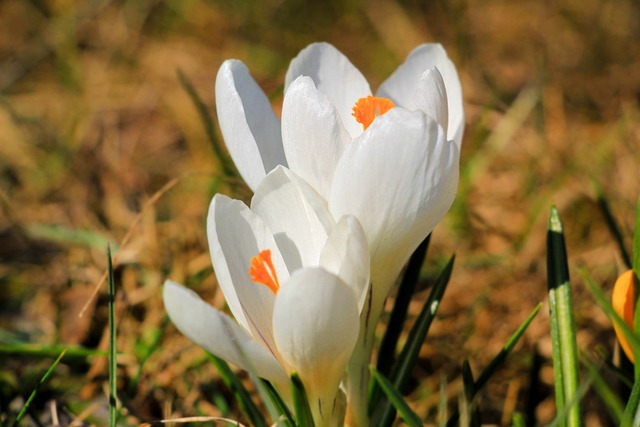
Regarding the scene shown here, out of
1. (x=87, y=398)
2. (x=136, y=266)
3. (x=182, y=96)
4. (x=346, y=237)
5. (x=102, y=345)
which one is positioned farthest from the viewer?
(x=182, y=96)

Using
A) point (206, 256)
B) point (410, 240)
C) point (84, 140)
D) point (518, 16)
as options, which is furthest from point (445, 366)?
point (518, 16)

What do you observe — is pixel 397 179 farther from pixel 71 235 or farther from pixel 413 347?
pixel 71 235

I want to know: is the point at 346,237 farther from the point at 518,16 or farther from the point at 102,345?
the point at 518,16

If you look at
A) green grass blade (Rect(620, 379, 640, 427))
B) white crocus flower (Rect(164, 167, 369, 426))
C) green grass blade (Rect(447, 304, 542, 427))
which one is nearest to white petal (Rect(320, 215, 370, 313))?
white crocus flower (Rect(164, 167, 369, 426))

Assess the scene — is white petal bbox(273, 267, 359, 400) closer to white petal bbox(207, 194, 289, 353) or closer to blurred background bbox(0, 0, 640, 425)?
white petal bbox(207, 194, 289, 353)

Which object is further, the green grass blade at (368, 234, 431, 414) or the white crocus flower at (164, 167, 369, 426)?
the green grass blade at (368, 234, 431, 414)

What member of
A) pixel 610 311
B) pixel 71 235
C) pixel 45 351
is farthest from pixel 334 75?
pixel 71 235
